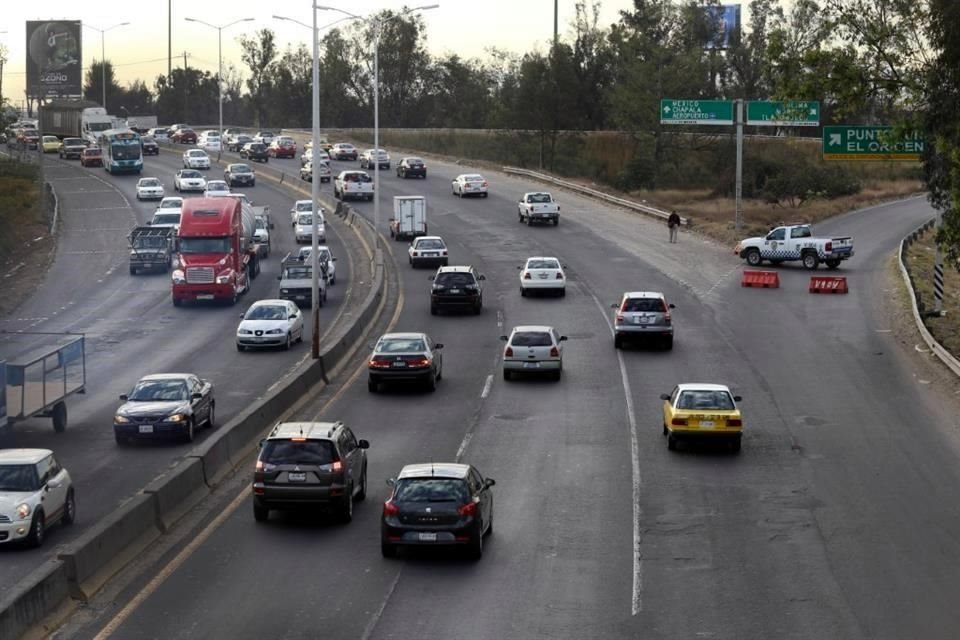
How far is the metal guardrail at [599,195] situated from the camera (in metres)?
82.1

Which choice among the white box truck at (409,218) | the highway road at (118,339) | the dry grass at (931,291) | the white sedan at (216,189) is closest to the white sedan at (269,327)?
the highway road at (118,339)

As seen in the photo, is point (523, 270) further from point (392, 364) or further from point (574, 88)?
point (574, 88)

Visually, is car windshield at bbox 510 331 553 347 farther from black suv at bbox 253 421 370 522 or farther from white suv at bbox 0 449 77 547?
white suv at bbox 0 449 77 547

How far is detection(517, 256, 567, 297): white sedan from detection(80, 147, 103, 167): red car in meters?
68.0

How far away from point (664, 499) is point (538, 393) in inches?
454

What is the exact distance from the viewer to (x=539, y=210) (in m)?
Answer: 78.1

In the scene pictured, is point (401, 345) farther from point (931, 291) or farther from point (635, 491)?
point (931, 291)

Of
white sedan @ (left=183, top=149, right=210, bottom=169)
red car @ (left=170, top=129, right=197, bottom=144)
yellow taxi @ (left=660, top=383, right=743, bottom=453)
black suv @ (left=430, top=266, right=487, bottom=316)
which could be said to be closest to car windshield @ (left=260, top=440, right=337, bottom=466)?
yellow taxi @ (left=660, top=383, right=743, bottom=453)

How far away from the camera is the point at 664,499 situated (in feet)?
89.5

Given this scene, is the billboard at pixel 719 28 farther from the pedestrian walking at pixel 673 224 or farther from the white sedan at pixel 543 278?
the white sedan at pixel 543 278

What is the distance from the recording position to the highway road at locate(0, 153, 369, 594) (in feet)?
94.9

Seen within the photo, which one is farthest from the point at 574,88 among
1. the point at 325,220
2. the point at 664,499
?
the point at 664,499

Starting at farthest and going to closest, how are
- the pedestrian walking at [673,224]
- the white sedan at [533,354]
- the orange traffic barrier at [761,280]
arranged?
1. the pedestrian walking at [673,224]
2. the orange traffic barrier at [761,280]
3. the white sedan at [533,354]

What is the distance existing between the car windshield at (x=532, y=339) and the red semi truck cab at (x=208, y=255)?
18304mm
